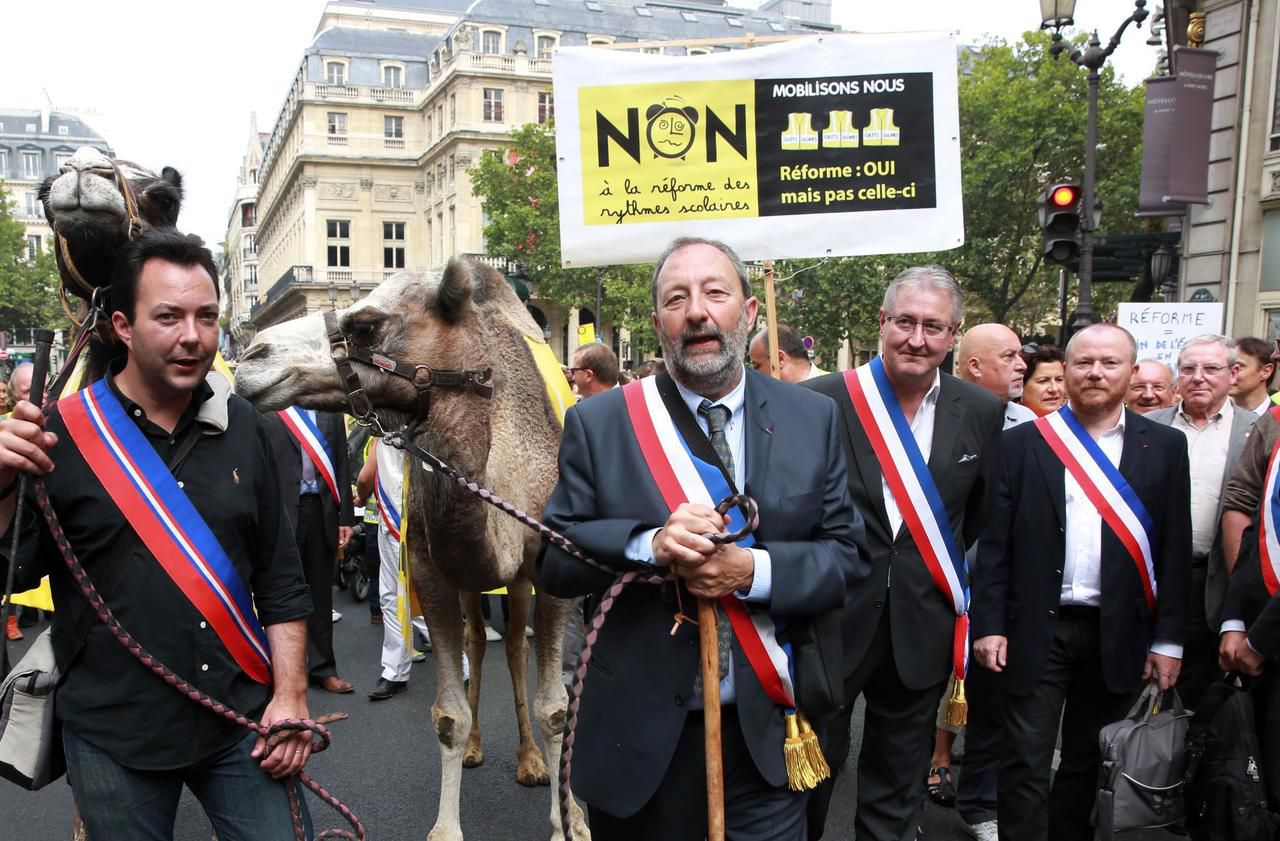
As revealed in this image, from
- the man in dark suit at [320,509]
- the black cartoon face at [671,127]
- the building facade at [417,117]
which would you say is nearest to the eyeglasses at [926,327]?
the black cartoon face at [671,127]

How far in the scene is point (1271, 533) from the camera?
364cm

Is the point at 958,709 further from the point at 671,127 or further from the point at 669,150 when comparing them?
the point at 671,127

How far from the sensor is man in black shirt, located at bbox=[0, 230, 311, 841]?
2.42m

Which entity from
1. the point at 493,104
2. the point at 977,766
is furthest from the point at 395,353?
the point at 493,104

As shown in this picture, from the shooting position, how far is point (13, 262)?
64000 millimetres

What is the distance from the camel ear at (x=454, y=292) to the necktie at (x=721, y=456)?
153 cm

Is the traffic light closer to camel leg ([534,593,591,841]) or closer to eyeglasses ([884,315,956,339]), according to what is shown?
eyeglasses ([884,315,956,339])

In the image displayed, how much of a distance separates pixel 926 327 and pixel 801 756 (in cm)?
174

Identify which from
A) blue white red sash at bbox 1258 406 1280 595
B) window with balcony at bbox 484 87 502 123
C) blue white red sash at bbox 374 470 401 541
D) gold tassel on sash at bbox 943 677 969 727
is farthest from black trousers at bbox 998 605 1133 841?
window with balcony at bbox 484 87 502 123

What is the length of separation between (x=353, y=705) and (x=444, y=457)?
3.54 metres

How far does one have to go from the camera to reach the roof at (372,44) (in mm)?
74500

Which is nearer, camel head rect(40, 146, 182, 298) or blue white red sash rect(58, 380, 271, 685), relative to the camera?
blue white red sash rect(58, 380, 271, 685)

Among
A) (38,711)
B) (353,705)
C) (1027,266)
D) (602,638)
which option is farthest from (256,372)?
(1027,266)

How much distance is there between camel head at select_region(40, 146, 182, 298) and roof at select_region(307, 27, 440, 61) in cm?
7894
